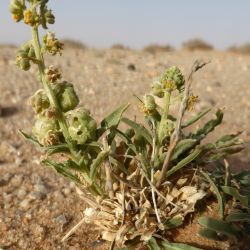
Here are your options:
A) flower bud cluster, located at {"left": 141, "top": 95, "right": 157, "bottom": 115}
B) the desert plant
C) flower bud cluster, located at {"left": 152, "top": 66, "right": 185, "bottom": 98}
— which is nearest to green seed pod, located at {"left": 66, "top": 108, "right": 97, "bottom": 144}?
flower bud cluster, located at {"left": 141, "top": 95, "right": 157, "bottom": 115}

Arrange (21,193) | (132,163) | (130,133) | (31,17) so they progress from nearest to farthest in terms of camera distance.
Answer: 1. (31,17)
2. (132,163)
3. (130,133)
4. (21,193)

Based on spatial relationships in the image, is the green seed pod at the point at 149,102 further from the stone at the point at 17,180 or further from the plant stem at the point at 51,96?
the stone at the point at 17,180

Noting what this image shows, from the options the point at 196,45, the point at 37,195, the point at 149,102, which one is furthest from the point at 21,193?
the point at 196,45

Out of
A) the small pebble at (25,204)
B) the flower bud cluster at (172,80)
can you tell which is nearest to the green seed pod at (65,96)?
the flower bud cluster at (172,80)

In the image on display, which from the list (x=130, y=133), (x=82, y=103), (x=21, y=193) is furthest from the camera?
(x=82, y=103)

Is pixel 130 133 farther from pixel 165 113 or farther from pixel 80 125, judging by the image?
pixel 80 125
